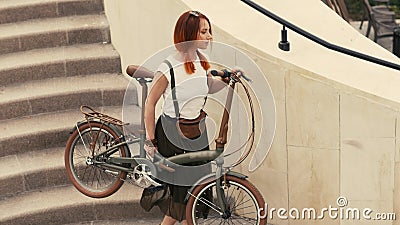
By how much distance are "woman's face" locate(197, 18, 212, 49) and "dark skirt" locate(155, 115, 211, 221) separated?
2.18 ft

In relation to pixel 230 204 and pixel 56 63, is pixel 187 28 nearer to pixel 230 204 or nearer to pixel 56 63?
pixel 230 204

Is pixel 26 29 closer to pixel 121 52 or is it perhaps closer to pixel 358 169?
pixel 121 52

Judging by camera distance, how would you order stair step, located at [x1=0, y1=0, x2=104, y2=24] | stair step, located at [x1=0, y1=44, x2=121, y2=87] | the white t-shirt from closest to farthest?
the white t-shirt
stair step, located at [x1=0, y1=44, x2=121, y2=87]
stair step, located at [x1=0, y1=0, x2=104, y2=24]

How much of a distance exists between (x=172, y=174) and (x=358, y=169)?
1.41m

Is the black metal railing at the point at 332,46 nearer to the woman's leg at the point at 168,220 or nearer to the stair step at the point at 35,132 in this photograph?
the woman's leg at the point at 168,220

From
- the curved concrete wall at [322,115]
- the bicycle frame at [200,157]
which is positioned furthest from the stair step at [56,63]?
the bicycle frame at [200,157]

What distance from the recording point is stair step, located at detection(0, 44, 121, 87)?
9297 mm

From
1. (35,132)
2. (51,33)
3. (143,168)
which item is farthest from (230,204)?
(51,33)

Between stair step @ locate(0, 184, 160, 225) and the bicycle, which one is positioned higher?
the bicycle

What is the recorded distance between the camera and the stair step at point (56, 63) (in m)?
9.30

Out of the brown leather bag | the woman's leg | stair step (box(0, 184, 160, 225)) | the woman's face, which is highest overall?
the woman's face

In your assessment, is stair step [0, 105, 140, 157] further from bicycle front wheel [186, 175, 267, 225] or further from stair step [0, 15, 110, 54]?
bicycle front wheel [186, 175, 267, 225]

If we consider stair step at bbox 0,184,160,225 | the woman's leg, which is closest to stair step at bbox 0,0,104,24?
stair step at bbox 0,184,160,225

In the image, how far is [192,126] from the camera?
7.22 meters
